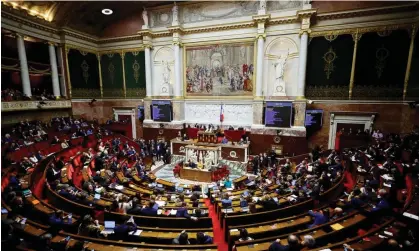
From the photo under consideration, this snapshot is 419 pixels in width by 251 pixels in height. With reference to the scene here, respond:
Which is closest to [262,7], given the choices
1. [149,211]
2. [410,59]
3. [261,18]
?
[261,18]

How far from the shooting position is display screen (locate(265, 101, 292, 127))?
50.2 ft

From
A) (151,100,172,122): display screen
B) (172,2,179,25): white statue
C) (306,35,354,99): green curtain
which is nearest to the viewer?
(306,35,354,99): green curtain

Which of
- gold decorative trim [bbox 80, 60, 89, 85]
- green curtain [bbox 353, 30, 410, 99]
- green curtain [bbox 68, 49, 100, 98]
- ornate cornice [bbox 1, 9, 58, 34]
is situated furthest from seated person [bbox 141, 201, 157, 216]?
gold decorative trim [bbox 80, 60, 89, 85]

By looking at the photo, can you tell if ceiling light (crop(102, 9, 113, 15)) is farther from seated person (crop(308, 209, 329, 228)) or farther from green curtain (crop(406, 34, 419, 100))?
green curtain (crop(406, 34, 419, 100))

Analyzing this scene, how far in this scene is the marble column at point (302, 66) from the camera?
49.8 ft

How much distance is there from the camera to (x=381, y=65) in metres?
14.1

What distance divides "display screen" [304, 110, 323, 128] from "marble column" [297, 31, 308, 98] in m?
1.40

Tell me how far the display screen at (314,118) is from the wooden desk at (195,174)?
8.30 meters

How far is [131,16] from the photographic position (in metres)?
19.5

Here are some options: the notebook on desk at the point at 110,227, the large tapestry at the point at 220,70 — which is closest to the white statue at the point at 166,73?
the large tapestry at the point at 220,70

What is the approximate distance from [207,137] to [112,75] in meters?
11.8

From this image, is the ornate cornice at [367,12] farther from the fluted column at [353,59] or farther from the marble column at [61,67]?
the marble column at [61,67]

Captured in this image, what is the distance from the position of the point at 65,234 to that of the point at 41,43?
17917 millimetres

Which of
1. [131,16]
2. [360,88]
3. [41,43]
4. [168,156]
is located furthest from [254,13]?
[41,43]
